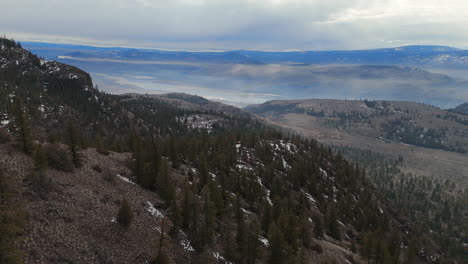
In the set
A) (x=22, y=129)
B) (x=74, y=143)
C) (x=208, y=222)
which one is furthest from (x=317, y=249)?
(x=22, y=129)

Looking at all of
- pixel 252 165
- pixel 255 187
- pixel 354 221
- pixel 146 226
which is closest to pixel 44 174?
pixel 146 226

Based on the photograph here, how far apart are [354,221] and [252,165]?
4334cm

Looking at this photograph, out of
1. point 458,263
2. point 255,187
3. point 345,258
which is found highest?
point 255,187

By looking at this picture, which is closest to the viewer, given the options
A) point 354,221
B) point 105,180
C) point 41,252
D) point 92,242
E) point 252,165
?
point 41,252

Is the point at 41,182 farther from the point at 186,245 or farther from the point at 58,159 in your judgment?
the point at 186,245

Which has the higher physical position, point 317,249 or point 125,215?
point 125,215

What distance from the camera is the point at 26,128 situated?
123 ft

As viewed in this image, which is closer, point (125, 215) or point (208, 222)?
point (125, 215)

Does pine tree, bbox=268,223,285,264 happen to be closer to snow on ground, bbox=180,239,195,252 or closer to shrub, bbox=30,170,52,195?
snow on ground, bbox=180,239,195,252

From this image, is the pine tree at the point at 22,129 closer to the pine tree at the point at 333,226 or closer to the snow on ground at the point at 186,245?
the snow on ground at the point at 186,245

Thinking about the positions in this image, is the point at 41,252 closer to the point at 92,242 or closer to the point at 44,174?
the point at 92,242

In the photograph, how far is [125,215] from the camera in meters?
33.3

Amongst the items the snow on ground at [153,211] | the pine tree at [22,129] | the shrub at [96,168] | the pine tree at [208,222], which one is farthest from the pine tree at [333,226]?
the pine tree at [22,129]

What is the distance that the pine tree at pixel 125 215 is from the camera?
3300 cm
